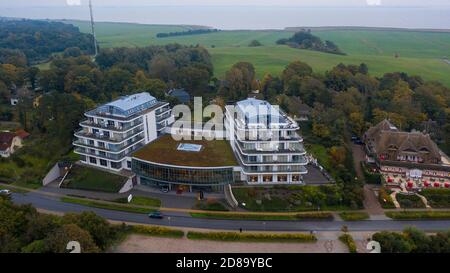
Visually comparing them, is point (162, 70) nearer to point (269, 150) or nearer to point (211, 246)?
point (269, 150)

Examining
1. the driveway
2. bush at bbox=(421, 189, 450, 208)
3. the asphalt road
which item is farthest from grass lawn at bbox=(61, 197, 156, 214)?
bush at bbox=(421, 189, 450, 208)

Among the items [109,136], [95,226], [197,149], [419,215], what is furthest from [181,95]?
[419,215]

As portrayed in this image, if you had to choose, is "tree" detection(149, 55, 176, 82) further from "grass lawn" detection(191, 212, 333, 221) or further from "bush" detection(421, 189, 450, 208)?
"bush" detection(421, 189, 450, 208)

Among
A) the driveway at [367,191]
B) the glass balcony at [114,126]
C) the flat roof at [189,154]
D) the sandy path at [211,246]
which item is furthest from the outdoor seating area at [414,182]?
the glass balcony at [114,126]

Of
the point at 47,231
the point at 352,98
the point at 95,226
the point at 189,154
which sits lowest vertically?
the point at 47,231

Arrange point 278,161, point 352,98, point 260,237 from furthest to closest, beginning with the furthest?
point 352,98
point 278,161
point 260,237

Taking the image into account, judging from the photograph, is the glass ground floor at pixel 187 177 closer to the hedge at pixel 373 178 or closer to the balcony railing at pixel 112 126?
the balcony railing at pixel 112 126
